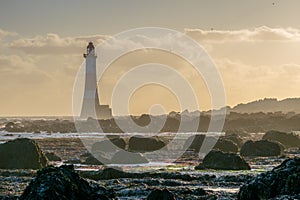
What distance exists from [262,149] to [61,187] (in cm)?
3904

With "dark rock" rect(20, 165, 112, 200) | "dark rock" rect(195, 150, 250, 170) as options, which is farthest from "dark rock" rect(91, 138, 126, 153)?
"dark rock" rect(20, 165, 112, 200)

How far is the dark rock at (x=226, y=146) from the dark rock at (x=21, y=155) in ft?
70.7

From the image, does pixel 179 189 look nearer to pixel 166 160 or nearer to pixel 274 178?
pixel 274 178

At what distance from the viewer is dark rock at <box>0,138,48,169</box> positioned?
42.9 m

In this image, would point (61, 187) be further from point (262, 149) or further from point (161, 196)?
point (262, 149)

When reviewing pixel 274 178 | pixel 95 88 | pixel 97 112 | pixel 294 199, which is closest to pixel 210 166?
pixel 274 178

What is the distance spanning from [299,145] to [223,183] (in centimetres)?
3958

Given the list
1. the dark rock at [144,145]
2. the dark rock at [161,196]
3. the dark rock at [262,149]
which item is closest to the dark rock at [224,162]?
the dark rock at [262,149]

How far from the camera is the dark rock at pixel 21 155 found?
4291cm

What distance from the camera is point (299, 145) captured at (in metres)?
68.5

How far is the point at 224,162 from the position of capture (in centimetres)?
4144

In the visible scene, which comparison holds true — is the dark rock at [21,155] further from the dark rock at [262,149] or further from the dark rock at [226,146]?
the dark rock at [226,146]

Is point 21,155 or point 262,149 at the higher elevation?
point 262,149

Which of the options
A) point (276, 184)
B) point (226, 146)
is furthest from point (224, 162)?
point (276, 184)
